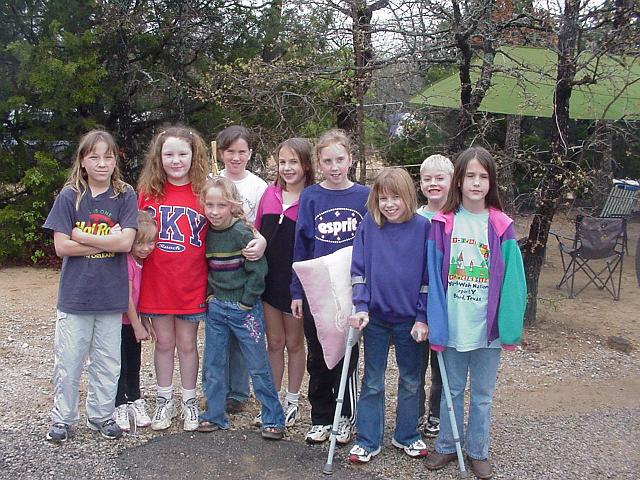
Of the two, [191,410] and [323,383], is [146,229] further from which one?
[323,383]

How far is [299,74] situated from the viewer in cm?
624

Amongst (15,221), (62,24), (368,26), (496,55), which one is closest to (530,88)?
(496,55)

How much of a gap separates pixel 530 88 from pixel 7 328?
17.2 feet

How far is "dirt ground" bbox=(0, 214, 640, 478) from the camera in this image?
461 centimetres

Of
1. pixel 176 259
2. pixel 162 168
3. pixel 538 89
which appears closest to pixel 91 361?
pixel 176 259

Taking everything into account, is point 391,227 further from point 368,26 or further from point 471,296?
point 368,26

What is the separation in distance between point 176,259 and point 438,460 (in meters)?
1.77

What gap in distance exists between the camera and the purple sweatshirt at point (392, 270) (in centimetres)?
346

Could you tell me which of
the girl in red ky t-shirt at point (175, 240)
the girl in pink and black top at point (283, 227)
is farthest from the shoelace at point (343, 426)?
the girl in red ky t-shirt at point (175, 240)

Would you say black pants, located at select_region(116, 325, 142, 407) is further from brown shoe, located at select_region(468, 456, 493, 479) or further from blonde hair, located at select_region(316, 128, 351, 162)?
brown shoe, located at select_region(468, 456, 493, 479)

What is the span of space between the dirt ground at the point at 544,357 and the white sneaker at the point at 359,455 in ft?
0.44

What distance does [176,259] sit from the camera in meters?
3.79

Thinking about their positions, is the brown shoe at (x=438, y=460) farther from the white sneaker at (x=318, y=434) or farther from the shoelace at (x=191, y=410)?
the shoelace at (x=191, y=410)

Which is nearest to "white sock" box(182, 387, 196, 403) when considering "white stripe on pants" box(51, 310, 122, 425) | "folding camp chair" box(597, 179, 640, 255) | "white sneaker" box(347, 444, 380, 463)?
"white stripe on pants" box(51, 310, 122, 425)
